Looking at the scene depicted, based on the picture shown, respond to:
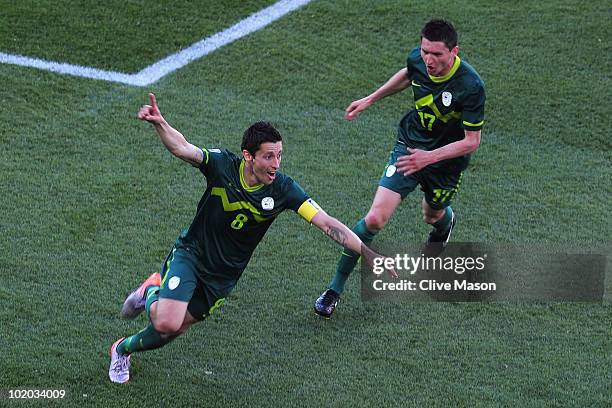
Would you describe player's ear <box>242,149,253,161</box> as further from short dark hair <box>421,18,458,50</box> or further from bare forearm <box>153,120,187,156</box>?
short dark hair <box>421,18,458,50</box>

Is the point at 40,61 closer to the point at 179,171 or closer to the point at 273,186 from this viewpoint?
the point at 179,171

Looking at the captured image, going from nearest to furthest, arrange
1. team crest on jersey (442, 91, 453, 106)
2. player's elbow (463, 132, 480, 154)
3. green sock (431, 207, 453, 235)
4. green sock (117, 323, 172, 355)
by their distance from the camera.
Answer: green sock (117, 323, 172, 355) < player's elbow (463, 132, 480, 154) < team crest on jersey (442, 91, 453, 106) < green sock (431, 207, 453, 235)

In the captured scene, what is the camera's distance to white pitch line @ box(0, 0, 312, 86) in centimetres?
1086

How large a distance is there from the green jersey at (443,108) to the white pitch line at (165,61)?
379cm

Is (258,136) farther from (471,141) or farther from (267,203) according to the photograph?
(471,141)

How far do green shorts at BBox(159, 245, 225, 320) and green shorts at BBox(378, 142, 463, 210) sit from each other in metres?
1.65

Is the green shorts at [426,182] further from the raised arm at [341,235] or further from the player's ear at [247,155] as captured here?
the player's ear at [247,155]

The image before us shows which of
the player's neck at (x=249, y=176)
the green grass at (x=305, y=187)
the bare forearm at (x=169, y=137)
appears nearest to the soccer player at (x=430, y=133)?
the green grass at (x=305, y=187)

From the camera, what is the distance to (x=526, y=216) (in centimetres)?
888

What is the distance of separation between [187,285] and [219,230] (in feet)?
1.29

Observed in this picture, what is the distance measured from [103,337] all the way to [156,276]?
1.81 feet

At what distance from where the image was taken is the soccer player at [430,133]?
7.32 meters

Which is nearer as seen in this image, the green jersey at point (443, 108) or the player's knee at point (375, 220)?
the green jersey at point (443, 108)

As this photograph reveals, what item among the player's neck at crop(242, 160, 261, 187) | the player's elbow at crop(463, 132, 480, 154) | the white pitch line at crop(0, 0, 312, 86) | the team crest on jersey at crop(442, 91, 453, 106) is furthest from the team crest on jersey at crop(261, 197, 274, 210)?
the white pitch line at crop(0, 0, 312, 86)
